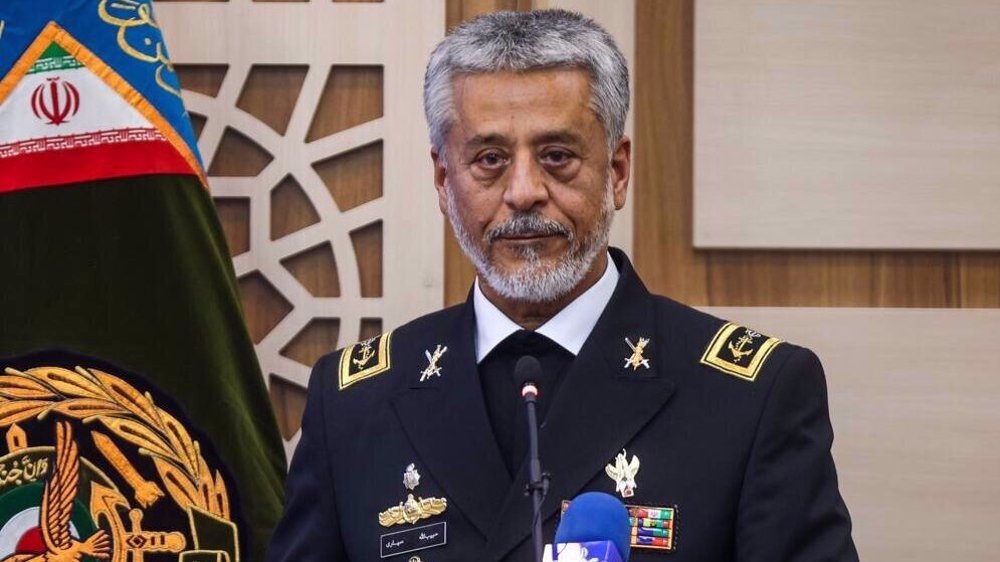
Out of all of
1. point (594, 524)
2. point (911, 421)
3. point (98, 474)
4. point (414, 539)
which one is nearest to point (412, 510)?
point (414, 539)

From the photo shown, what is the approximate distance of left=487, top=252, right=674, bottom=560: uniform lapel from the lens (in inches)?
71.2

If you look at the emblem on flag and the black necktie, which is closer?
the black necktie

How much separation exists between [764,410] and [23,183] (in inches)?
51.3

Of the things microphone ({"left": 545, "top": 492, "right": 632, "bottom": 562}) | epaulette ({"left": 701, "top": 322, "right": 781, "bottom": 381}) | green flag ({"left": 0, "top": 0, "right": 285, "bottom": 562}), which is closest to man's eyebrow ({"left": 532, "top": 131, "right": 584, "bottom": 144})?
epaulette ({"left": 701, "top": 322, "right": 781, "bottom": 381})

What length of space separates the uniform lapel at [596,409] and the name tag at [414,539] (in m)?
0.08

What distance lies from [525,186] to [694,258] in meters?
1.02

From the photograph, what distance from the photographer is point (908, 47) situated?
281cm

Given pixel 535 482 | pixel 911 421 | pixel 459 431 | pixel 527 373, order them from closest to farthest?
pixel 535 482 → pixel 527 373 → pixel 459 431 → pixel 911 421

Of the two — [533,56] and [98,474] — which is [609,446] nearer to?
[533,56]

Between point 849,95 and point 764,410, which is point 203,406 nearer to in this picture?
point 764,410

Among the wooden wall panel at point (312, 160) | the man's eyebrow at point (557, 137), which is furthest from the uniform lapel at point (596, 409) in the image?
the wooden wall panel at point (312, 160)

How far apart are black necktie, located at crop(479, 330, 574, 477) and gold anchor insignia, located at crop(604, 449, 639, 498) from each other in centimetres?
12

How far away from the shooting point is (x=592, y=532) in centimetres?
126

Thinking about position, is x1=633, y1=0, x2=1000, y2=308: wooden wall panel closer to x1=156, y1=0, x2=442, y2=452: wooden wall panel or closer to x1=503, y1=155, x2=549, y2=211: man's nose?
x1=156, y1=0, x2=442, y2=452: wooden wall panel
